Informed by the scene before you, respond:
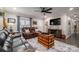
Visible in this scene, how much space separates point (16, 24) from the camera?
94.9 inches

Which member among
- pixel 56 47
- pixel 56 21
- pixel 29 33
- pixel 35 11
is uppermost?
pixel 35 11

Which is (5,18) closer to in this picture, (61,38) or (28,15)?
(28,15)

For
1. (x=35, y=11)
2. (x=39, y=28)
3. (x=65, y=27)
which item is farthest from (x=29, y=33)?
(x=65, y=27)

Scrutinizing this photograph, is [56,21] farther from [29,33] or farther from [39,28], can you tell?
[29,33]

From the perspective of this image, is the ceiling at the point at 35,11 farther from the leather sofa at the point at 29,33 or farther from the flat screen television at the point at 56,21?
the leather sofa at the point at 29,33

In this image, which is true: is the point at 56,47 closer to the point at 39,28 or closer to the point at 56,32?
the point at 56,32

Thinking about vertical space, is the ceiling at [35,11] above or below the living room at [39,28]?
above

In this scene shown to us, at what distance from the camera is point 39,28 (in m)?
2.45

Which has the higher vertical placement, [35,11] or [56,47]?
[35,11]

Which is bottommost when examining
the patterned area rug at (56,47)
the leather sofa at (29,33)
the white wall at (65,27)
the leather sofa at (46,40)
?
the patterned area rug at (56,47)

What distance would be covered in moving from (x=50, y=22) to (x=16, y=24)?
826 millimetres

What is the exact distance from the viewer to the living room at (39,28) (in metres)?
2.36

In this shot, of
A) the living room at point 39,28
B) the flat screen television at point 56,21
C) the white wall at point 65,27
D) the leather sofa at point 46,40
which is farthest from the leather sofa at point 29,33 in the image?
the flat screen television at point 56,21
